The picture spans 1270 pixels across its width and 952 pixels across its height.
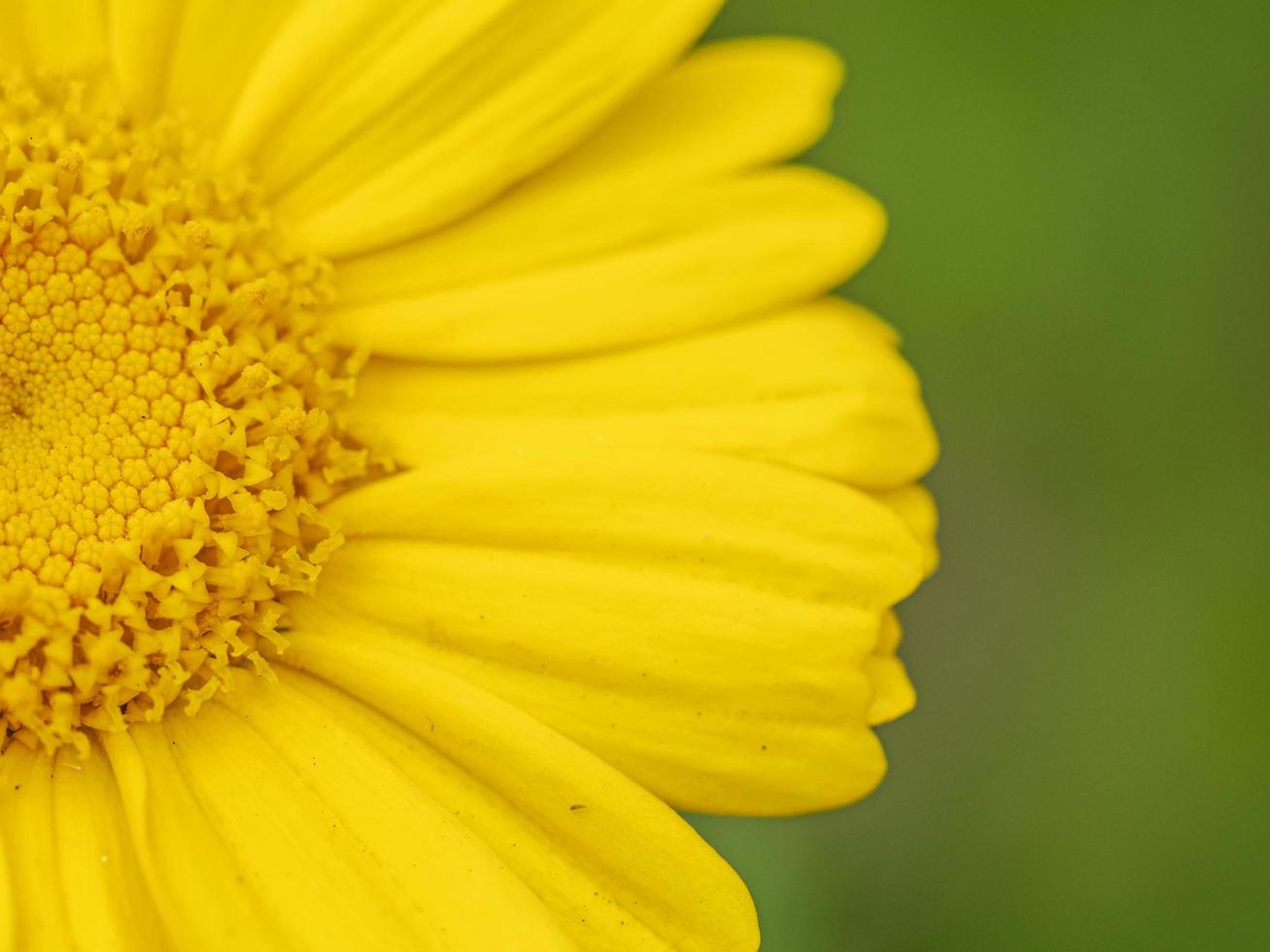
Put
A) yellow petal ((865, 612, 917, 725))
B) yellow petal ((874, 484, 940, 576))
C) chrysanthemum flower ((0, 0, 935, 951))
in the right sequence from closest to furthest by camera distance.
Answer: chrysanthemum flower ((0, 0, 935, 951))
yellow petal ((865, 612, 917, 725))
yellow petal ((874, 484, 940, 576))

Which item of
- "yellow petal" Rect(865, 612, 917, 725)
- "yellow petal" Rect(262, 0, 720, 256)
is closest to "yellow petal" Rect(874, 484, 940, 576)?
"yellow petal" Rect(865, 612, 917, 725)

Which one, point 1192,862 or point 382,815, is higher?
point 382,815

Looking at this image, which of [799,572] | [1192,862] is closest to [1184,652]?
[1192,862]

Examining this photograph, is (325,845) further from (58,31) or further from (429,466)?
(58,31)

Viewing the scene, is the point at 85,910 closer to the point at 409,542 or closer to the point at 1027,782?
the point at 409,542

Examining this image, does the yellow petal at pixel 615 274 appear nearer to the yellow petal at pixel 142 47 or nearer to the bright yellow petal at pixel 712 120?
the bright yellow petal at pixel 712 120

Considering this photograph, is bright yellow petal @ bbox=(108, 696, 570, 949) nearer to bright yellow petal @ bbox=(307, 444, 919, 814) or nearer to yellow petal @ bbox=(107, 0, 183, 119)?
bright yellow petal @ bbox=(307, 444, 919, 814)
